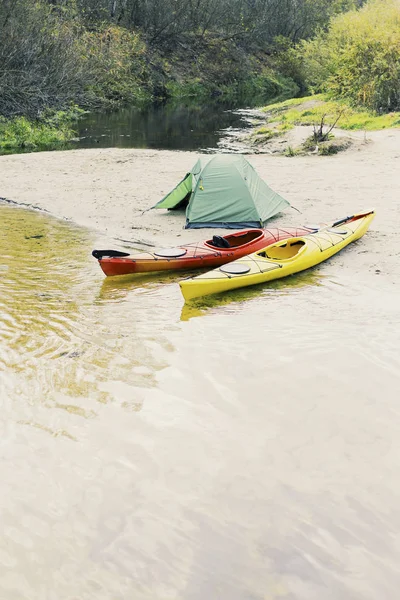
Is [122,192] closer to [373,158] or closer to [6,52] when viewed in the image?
[373,158]

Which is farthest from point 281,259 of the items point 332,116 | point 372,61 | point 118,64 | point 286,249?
point 118,64

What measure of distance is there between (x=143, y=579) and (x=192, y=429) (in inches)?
60.9

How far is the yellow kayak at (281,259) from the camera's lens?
8117 millimetres

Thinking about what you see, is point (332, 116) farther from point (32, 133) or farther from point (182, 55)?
point (182, 55)

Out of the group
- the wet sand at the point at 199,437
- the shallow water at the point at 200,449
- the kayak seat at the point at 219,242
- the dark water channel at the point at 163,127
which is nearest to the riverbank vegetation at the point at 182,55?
the dark water channel at the point at 163,127

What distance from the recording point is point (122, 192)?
1409 cm

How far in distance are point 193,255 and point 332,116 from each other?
1901 cm

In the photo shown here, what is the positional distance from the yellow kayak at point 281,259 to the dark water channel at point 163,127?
12607 millimetres

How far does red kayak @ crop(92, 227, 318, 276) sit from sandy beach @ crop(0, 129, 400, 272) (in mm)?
1384

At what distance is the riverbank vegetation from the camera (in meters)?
23.4

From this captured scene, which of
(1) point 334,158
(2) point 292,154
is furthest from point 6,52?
(1) point 334,158

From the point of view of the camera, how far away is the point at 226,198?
1143 cm

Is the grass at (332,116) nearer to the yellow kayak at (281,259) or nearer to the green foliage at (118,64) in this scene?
the green foliage at (118,64)

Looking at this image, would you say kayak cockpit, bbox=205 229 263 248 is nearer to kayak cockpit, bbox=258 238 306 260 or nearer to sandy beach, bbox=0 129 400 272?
kayak cockpit, bbox=258 238 306 260
